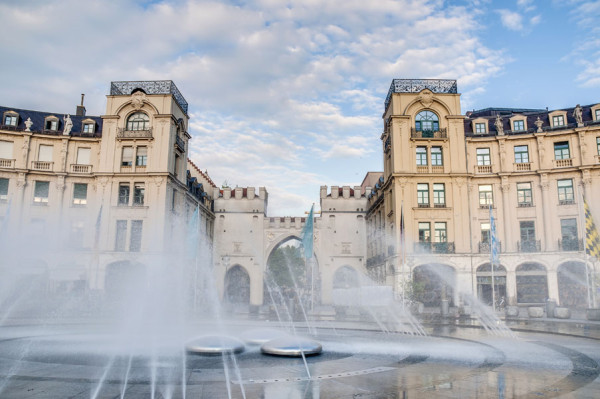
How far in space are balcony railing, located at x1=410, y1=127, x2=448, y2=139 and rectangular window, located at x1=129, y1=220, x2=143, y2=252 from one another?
25723mm

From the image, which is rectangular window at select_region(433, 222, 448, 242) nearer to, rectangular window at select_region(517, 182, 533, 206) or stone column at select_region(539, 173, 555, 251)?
rectangular window at select_region(517, 182, 533, 206)

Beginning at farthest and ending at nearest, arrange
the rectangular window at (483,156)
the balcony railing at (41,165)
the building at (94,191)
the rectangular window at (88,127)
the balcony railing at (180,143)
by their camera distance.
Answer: the rectangular window at (88,127)
the balcony railing at (180,143)
the balcony railing at (41,165)
the rectangular window at (483,156)
the building at (94,191)

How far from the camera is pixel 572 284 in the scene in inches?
1449

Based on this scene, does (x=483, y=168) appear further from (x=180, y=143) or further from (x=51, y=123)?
(x=51, y=123)

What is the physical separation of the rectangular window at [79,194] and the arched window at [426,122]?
3128 cm

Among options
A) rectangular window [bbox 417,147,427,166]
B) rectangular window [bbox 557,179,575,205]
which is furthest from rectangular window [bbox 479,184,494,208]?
rectangular window [bbox 417,147,427,166]

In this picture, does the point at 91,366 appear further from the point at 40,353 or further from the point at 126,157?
the point at 126,157

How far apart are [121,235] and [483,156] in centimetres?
3349

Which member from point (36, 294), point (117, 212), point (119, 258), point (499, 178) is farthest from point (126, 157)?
point (499, 178)

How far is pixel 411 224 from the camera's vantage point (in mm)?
38719

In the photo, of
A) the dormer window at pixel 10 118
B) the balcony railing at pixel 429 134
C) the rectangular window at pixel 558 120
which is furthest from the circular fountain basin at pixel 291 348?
the dormer window at pixel 10 118

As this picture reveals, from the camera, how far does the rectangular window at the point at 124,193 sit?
134 feet

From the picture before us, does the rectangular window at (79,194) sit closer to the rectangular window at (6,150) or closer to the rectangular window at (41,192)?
the rectangular window at (41,192)

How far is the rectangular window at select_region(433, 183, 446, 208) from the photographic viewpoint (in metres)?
39.4
